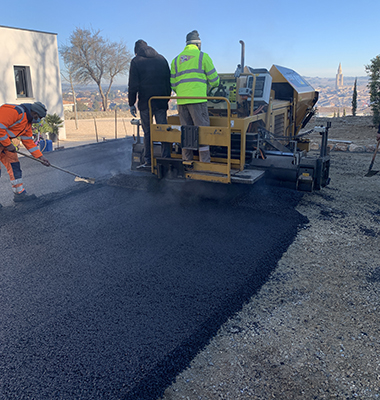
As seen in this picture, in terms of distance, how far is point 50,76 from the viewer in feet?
48.1

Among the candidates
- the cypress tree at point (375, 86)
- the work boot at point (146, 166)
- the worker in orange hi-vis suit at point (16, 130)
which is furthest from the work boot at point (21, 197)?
the cypress tree at point (375, 86)

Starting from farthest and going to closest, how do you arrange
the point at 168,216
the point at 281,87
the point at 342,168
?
the point at 342,168
the point at 281,87
the point at 168,216

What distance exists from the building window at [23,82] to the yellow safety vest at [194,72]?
10749 mm

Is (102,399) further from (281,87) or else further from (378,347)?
(281,87)

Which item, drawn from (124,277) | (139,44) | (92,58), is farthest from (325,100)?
(124,277)

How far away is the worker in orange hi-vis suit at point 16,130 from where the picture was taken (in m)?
5.05

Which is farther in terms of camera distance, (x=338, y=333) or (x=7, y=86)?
(x=7, y=86)

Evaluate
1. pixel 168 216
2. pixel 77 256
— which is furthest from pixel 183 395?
pixel 168 216

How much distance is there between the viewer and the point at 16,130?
17.3 feet

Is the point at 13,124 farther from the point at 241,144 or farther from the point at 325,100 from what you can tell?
the point at 325,100

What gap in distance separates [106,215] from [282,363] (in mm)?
3215

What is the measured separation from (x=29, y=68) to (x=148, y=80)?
33.5ft

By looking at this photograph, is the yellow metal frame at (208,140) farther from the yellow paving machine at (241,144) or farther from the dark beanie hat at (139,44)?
the dark beanie hat at (139,44)

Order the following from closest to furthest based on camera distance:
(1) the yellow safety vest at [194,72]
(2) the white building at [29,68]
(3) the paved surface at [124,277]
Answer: (3) the paved surface at [124,277] → (1) the yellow safety vest at [194,72] → (2) the white building at [29,68]
